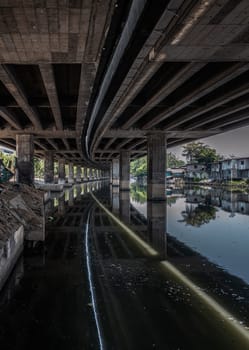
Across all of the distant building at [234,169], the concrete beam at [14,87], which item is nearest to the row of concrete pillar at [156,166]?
the concrete beam at [14,87]

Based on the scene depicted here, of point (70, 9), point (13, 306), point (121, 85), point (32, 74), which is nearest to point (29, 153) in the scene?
point (32, 74)

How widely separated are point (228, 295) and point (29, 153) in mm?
31958

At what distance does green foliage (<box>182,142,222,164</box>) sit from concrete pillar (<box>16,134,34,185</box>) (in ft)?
272

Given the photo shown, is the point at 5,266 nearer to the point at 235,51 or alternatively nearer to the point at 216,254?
the point at 216,254

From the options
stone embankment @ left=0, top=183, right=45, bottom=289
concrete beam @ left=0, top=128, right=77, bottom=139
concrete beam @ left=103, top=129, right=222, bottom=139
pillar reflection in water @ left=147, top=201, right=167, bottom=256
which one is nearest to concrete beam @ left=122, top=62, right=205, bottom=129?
pillar reflection in water @ left=147, top=201, right=167, bottom=256

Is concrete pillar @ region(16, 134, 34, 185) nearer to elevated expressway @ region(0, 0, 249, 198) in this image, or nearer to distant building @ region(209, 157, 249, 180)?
elevated expressway @ region(0, 0, 249, 198)

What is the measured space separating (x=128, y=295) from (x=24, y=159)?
30.8 metres

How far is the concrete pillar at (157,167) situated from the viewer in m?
35.3

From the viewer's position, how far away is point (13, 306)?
6926 mm

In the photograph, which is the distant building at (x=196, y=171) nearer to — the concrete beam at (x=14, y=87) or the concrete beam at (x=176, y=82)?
the concrete beam at (x=176, y=82)

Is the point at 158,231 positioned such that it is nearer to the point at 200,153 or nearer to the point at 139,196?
the point at 139,196

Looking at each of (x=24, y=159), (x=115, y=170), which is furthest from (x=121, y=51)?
(x=115, y=170)

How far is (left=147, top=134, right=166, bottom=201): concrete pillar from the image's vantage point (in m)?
35.3

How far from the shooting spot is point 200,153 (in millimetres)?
112812
